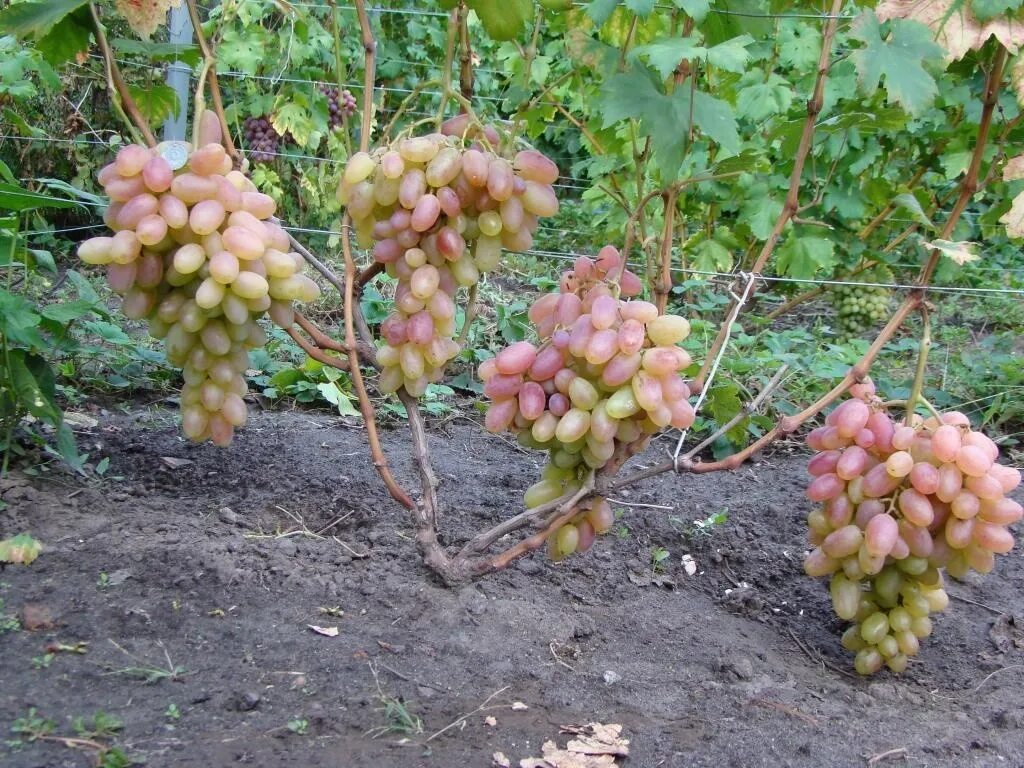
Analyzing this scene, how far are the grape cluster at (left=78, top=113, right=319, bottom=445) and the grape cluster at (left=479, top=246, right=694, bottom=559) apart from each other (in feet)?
1.24

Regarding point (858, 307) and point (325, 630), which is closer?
point (325, 630)

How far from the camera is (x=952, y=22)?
4.91 ft

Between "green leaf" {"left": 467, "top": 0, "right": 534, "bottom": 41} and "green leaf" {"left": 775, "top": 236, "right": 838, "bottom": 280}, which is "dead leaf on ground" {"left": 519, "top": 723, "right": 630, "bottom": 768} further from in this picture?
"green leaf" {"left": 775, "top": 236, "right": 838, "bottom": 280}

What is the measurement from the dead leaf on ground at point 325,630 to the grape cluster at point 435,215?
430 millimetres

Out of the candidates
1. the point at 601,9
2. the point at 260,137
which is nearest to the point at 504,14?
the point at 601,9

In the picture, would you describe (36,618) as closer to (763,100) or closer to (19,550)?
A: (19,550)

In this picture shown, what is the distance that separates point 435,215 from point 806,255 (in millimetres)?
2118

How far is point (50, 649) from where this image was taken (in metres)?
1.34

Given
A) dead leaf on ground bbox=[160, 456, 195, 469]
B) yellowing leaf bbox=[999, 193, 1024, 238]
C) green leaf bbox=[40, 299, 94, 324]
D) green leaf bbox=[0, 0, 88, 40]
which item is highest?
green leaf bbox=[0, 0, 88, 40]

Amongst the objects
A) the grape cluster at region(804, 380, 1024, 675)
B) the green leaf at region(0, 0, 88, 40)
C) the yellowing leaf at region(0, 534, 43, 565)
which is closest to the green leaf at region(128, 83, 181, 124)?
the green leaf at region(0, 0, 88, 40)

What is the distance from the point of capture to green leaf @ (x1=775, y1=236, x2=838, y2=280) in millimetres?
3164

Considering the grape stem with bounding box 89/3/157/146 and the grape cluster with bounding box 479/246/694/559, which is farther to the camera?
the grape stem with bounding box 89/3/157/146

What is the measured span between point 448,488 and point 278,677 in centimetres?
89

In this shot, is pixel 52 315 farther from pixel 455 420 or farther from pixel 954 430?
pixel 954 430
